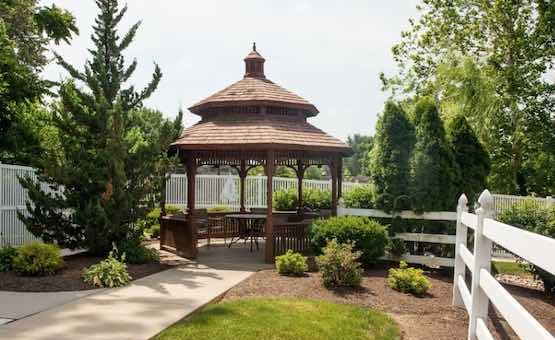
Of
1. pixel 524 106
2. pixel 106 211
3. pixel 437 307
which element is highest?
pixel 524 106

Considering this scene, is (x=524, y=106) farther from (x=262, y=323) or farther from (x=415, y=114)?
(x=262, y=323)

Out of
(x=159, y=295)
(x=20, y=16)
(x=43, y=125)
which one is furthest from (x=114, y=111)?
(x=20, y=16)

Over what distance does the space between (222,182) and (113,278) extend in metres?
13.0

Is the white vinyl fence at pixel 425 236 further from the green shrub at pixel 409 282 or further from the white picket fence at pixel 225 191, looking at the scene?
the white picket fence at pixel 225 191

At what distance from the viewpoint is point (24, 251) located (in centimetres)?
884

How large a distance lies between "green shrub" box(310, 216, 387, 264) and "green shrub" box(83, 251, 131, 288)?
397 cm

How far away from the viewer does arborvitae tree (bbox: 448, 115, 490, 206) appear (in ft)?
35.4

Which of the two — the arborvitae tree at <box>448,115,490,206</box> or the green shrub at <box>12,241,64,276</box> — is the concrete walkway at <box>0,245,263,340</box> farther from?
the arborvitae tree at <box>448,115,490,206</box>

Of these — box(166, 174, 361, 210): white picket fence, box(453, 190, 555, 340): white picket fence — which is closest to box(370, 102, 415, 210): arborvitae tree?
box(453, 190, 555, 340): white picket fence

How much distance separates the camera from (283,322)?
6215 mm

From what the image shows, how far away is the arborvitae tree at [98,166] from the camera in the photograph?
9.85m

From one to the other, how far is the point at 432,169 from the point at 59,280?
26.2 feet

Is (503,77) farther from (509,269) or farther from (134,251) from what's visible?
(134,251)

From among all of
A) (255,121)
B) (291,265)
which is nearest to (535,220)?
(291,265)
